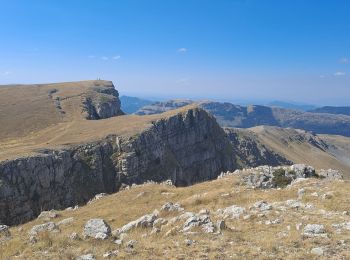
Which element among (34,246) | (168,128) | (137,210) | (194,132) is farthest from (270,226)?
(194,132)

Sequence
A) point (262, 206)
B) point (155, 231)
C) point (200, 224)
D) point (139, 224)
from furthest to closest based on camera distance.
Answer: point (262, 206) < point (139, 224) < point (200, 224) < point (155, 231)

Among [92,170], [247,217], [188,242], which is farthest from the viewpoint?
[92,170]

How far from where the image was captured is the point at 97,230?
866 inches

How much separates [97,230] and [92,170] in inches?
3945

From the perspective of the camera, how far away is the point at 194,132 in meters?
196

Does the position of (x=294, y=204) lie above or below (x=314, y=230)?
below

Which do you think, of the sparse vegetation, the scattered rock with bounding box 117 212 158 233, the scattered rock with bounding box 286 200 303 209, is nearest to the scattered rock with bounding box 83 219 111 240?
the scattered rock with bounding box 117 212 158 233

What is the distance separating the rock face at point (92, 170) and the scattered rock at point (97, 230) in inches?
2873

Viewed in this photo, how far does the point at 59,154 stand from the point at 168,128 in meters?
71.7

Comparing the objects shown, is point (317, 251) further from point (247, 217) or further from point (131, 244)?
point (131, 244)

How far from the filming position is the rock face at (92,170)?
9425cm

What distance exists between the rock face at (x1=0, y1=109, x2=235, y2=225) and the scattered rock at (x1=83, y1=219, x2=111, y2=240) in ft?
239

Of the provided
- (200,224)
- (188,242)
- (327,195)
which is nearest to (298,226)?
(200,224)

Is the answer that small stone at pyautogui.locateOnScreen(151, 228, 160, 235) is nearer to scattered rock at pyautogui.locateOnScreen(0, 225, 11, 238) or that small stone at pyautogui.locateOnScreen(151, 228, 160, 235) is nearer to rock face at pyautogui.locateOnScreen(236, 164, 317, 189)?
scattered rock at pyautogui.locateOnScreen(0, 225, 11, 238)
